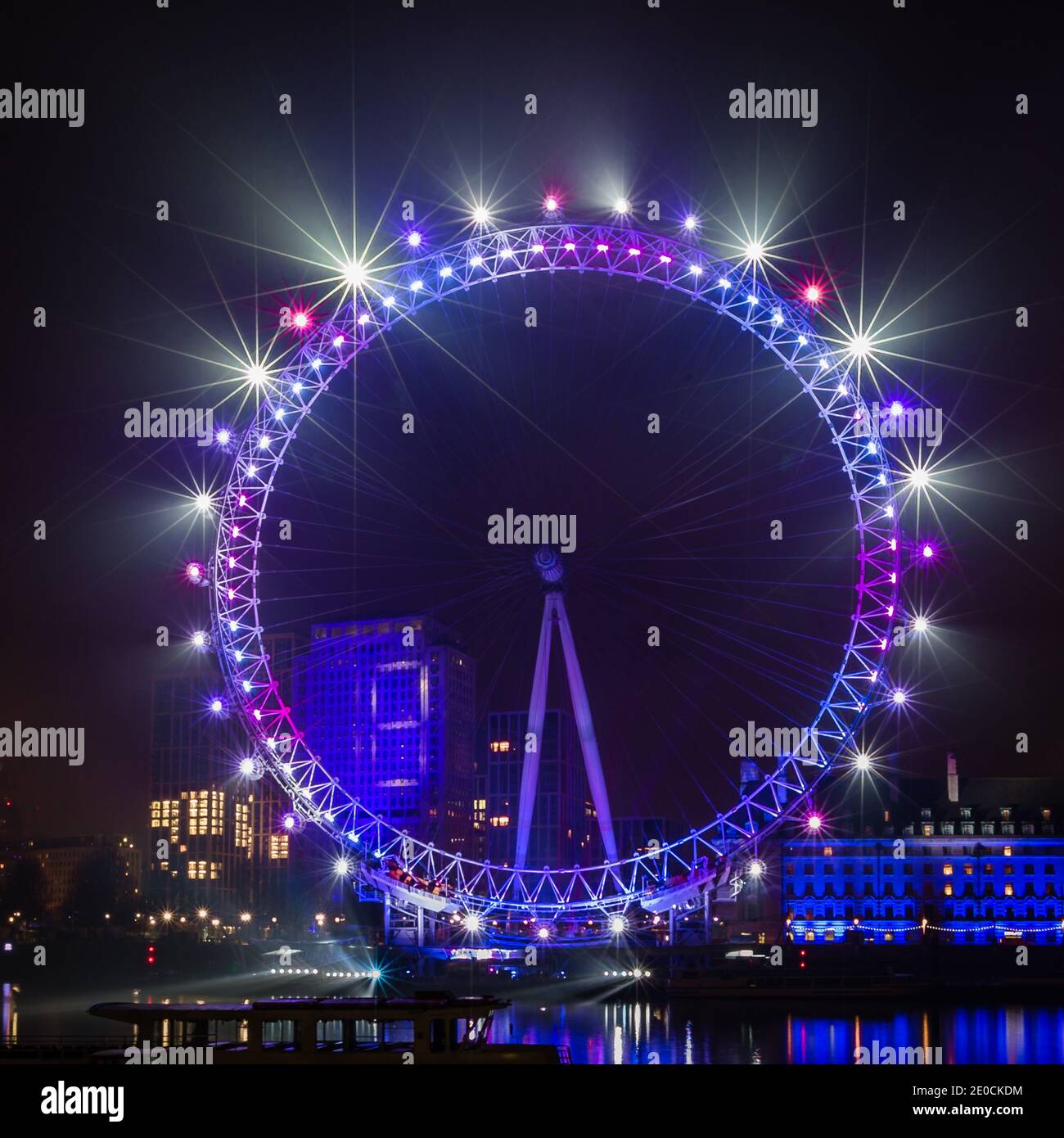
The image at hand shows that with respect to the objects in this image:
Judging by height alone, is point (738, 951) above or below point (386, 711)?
below

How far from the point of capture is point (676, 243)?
56.2 metres

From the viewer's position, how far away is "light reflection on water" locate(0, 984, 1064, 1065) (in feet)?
175

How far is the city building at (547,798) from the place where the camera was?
141m

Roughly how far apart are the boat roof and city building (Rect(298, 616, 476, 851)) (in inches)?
4363

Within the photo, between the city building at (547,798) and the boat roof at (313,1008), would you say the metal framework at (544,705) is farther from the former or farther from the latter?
the city building at (547,798)

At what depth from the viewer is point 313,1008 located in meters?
33.2

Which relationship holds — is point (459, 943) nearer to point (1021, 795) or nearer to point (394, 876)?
point (394, 876)

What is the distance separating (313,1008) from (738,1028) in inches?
1352

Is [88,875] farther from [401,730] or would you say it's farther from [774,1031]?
[774,1031]
